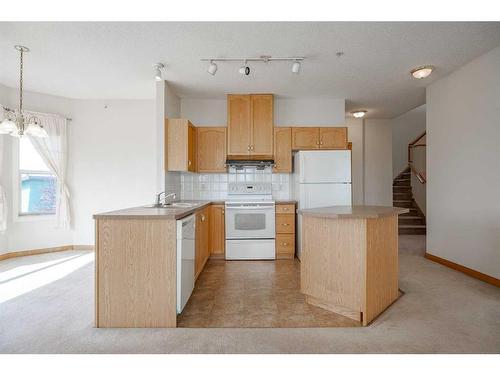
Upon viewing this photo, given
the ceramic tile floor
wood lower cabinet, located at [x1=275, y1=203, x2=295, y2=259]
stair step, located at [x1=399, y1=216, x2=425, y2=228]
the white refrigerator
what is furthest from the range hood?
stair step, located at [x1=399, y1=216, x2=425, y2=228]

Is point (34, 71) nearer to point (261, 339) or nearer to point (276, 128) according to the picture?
point (276, 128)

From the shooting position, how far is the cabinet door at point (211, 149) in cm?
426

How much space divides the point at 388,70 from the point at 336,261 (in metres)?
2.64

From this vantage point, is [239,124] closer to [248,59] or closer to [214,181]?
[214,181]

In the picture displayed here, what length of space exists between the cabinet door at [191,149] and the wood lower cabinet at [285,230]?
143cm

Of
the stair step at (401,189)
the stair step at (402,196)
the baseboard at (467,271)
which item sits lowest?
the baseboard at (467,271)

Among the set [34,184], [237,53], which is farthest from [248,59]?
[34,184]

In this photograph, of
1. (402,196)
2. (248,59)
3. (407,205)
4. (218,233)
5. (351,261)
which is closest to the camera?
(351,261)

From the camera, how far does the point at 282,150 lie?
4.30m

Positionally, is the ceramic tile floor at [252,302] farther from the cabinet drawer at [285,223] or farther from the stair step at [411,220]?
the stair step at [411,220]

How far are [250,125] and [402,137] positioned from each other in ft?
17.3

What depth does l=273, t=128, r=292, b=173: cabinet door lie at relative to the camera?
4.29 metres

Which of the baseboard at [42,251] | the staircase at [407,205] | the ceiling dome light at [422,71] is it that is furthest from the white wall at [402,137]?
the baseboard at [42,251]

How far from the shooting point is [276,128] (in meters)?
4.29
